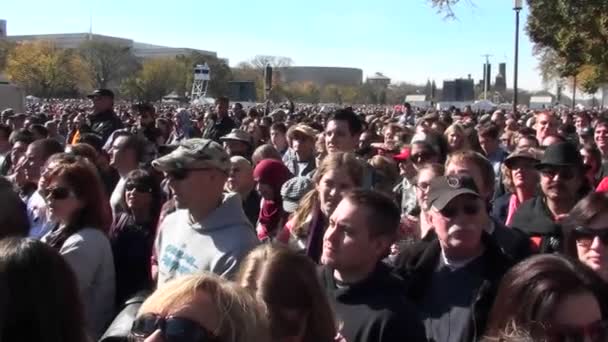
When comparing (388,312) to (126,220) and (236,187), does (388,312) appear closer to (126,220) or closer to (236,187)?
(126,220)

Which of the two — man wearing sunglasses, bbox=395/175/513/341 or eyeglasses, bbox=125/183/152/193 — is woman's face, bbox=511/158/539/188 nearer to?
man wearing sunglasses, bbox=395/175/513/341

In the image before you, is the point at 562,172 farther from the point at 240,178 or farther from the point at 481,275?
the point at 240,178

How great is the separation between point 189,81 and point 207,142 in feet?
321

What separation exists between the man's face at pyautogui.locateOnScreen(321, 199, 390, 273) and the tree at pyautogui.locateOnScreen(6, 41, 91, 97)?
82243 millimetres

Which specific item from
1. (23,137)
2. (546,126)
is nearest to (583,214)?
(546,126)

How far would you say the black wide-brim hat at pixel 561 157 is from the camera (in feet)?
16.8

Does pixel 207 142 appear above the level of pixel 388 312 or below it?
above

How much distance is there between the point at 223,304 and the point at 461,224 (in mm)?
1784

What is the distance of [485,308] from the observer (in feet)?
11.3

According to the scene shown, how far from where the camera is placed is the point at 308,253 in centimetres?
464

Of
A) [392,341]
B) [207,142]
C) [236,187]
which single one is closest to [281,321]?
[392,341]

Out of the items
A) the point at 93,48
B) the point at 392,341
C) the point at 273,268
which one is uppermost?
the point at 93,48

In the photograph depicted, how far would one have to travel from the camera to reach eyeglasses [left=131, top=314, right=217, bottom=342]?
2.09m

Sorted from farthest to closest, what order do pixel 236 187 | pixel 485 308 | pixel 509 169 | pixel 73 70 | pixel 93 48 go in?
pixel 93 48
pixel 73 70
pixel 236 187
pixel 509 169
pixel 485 308
